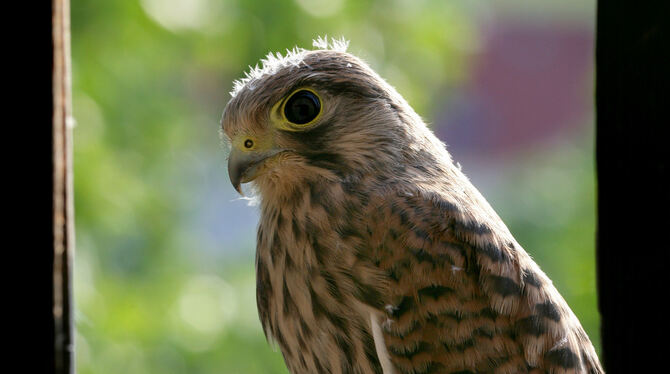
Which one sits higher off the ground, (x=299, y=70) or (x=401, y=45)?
(x=401, y=45)

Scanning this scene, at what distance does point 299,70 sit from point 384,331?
0.68m

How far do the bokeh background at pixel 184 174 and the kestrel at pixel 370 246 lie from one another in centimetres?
212

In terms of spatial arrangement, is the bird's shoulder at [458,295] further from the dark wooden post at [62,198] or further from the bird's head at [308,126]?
the dark wooden post at [62,198]

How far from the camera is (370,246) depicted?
6.13 ft

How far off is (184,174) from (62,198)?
14.2 feet

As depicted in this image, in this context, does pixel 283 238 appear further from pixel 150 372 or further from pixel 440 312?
pixel 150 372

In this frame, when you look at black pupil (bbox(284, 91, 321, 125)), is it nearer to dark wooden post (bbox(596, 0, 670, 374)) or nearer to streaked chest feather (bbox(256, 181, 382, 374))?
streaked chest feather (bbox(256, 181, 382, 374))

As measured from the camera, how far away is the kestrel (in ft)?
6.00

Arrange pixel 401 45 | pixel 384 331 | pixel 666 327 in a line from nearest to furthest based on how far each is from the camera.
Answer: pixel 666 327 < pixel 384 331 < pixel 401 45

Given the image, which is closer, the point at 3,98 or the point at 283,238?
the point at 3,98

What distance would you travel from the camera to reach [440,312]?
5.99 ft

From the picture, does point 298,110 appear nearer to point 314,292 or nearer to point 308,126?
point 308,126

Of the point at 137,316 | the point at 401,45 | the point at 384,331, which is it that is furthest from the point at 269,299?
the point at 401,45

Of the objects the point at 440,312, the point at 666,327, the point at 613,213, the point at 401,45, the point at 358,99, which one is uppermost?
the point at 401,45
